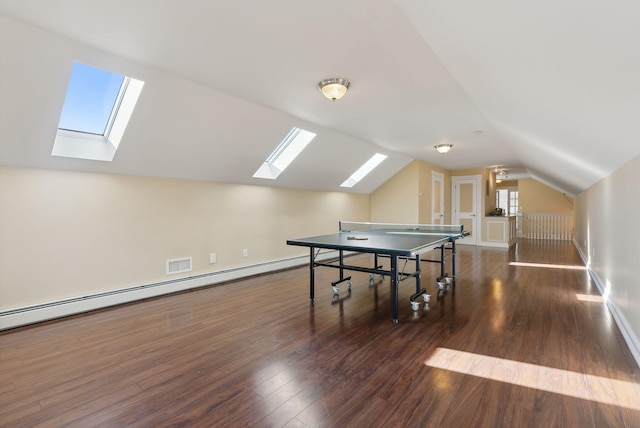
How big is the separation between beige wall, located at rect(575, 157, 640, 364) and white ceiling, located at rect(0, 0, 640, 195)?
25 cm

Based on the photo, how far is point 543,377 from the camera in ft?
6.52

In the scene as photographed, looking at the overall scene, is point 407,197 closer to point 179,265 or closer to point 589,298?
point 589,298

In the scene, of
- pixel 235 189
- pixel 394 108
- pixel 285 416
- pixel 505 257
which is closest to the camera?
pixel 285 416

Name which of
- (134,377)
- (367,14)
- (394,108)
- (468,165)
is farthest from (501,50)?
(468,165)

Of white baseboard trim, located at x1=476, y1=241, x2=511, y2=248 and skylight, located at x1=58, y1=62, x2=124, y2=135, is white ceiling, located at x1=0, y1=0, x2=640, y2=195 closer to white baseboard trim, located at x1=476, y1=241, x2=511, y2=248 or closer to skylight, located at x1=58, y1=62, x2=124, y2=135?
skylight, located at x1=58, y1=62, x2=124, y2=135

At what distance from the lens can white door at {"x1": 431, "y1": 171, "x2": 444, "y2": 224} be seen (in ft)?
26.9

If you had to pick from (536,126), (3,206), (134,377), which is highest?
(536,126)

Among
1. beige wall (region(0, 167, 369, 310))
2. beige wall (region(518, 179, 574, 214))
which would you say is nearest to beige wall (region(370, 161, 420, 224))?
beige wall (region(0, 167, 369, 310))

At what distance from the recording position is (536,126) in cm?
299

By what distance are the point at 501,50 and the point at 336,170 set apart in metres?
4.36

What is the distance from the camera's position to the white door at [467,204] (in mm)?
8766

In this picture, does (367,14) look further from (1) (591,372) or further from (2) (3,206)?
(2) (3,206)

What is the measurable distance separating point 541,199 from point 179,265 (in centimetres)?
1249

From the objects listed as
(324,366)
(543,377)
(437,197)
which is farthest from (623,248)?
(437,197)
